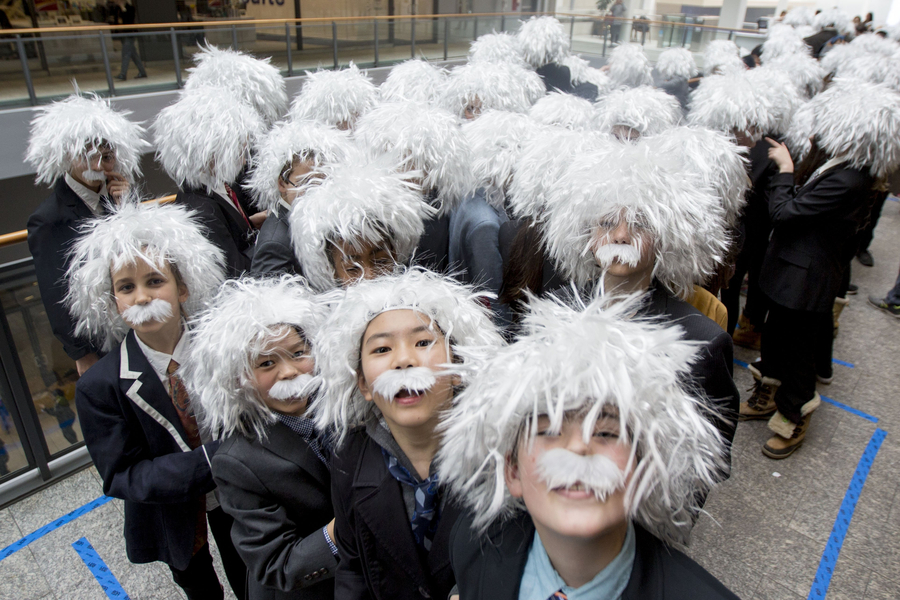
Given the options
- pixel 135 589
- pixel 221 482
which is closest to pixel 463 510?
pixel 221 482

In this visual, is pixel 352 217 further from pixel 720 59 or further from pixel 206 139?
pixel 720 59

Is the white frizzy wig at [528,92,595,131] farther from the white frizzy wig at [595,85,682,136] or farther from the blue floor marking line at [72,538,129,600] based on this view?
the blue floor marking line at [72,538,129,600]

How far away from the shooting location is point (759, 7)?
27188 millimetres

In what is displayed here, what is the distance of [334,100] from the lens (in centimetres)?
385

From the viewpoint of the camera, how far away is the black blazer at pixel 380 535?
1408mm

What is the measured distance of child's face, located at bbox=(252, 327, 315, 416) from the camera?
161cm

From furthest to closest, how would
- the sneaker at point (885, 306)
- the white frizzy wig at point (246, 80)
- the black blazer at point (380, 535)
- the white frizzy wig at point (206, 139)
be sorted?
1. the sneaker at point (885, 306)
2. the white frizzy wig at point (246, 80)
3. the white frizzy wig at point (206, 139)
4. the black blazer at point (380, 535)

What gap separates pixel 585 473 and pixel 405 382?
1.75 ft

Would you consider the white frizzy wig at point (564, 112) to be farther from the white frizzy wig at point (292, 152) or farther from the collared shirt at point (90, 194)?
the collared shirt at point (90, 194)

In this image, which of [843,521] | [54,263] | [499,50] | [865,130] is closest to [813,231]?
[865,130]

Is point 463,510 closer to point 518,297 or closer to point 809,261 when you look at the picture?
point 518,297

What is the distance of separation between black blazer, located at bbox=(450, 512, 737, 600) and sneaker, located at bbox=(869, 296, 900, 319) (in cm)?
560

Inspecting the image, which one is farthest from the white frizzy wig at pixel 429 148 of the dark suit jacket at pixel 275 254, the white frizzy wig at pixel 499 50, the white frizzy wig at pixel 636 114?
the white frizzy wig at pixel 499 50

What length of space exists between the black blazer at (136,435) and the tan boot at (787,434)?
10.7 ft
